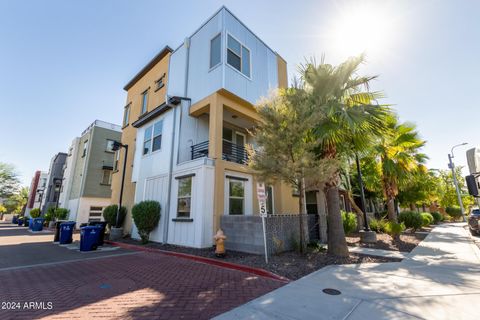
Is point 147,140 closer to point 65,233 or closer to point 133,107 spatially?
point 133,107

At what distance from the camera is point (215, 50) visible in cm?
1175

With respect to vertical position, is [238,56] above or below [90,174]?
above

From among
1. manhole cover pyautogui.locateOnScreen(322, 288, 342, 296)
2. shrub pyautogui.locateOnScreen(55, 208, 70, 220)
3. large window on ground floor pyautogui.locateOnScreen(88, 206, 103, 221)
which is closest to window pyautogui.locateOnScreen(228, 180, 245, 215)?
manhole cover pyautogui.locateOnScreen(322, 288, 342, 296)

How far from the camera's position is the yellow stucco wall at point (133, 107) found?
1463 centimetres

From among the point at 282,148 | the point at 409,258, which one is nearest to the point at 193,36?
the point at 282,148

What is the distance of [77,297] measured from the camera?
4332mm

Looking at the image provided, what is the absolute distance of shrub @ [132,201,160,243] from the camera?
35.3 feet

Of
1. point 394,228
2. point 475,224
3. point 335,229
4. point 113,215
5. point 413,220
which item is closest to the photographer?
point 335,229

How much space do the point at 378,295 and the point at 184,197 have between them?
27.0 ft

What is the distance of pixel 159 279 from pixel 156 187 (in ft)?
23.6

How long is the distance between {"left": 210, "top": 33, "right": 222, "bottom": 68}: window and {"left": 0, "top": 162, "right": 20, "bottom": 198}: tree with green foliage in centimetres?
5256

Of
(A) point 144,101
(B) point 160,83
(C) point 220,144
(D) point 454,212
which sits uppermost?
(B) point 160,83

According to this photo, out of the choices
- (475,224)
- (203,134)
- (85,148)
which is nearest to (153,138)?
(203,134)

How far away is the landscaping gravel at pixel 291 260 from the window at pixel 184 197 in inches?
72.2
